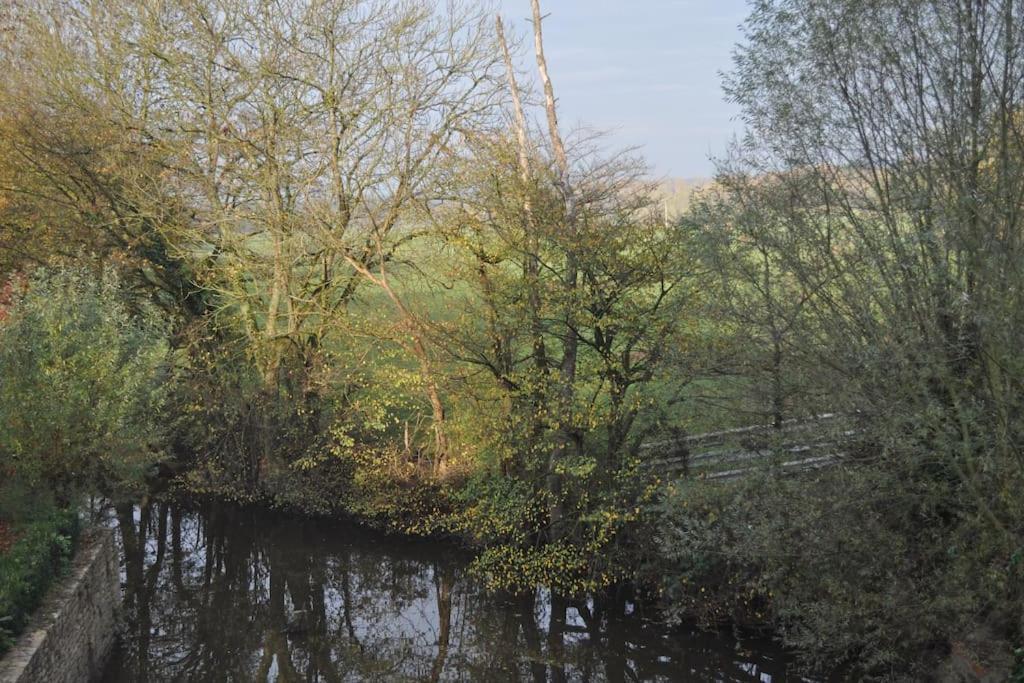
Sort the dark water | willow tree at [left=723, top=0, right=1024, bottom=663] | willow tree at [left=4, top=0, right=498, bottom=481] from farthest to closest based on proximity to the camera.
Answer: willow tree at [left=4, top=0, right=498, bottom=481]
the dark water
willow tree at [left=723, top=0, right=1024, bottom=663]

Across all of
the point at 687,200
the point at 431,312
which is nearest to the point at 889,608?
the point at 687,200

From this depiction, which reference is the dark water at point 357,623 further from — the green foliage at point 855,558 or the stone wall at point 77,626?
the green foliage at point 855,558

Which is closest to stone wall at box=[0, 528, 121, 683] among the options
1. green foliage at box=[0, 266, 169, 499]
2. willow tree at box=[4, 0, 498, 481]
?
green foliage at box=[0, 266, 169, 499]

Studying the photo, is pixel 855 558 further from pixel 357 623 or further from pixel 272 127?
pixel 272 127

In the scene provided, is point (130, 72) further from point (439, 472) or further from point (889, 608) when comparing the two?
point (889, 608)

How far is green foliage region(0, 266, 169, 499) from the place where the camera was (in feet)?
46.7

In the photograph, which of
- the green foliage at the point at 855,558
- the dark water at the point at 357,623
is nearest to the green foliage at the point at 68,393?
the dark water at the point at 357,623

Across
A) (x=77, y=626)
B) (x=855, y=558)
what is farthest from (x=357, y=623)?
(x=855, y=558)

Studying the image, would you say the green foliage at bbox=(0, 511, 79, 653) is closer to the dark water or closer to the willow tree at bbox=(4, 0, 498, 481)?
the dark water

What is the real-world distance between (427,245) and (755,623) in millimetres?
9223

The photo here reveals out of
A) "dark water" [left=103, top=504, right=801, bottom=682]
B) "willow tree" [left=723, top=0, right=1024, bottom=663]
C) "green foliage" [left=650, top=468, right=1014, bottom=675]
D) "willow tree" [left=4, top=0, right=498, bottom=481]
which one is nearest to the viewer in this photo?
"willow tree" [left=723, top=0, right=1024, bottom=663]

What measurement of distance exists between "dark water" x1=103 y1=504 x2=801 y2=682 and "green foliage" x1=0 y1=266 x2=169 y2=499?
9.59 feet

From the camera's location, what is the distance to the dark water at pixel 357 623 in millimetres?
14219

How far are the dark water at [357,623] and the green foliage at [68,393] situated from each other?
292cm
